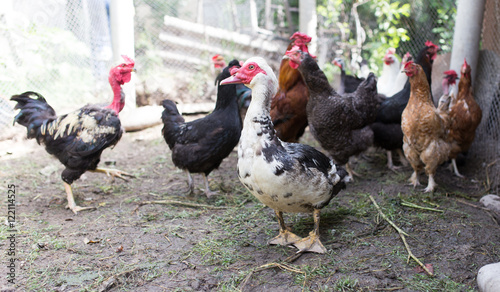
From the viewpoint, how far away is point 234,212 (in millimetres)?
4098

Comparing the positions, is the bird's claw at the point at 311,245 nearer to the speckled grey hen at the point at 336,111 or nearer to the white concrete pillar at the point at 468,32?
the speckled grey hen at the point at 336,111

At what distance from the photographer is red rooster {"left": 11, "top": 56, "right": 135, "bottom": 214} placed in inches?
165

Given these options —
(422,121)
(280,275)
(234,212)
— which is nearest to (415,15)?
(422,121)

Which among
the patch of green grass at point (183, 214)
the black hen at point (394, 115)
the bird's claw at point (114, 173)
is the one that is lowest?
the patch of green grass at point (183, 214)

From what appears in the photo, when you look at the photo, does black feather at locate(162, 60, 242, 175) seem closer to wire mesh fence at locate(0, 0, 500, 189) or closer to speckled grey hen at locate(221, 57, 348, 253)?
speckled grey hen at locate(221, 57, 348, 253)

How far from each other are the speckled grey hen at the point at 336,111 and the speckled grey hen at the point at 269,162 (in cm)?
152

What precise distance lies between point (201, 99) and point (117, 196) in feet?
14.1

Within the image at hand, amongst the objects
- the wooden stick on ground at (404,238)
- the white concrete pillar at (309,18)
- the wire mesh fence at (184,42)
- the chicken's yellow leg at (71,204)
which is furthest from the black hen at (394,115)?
the chicken's yellow leg at (71,204)

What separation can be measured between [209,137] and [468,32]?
13.1 ft

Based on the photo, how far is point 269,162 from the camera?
284 cm

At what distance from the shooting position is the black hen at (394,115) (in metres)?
5.10

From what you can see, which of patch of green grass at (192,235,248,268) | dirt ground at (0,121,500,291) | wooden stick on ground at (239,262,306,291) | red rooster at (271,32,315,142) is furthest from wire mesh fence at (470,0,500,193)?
patch of green grass at (192,235,248,268)

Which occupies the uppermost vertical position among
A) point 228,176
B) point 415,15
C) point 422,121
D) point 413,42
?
point 415,15

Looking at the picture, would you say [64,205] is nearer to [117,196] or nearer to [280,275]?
[117,196]
